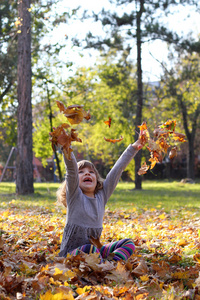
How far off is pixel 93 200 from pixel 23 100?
28.0 feet

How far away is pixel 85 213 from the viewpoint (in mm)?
3430

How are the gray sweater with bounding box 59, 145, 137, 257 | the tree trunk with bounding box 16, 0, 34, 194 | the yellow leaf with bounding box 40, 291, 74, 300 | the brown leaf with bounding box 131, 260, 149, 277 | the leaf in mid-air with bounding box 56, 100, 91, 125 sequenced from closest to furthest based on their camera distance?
the yellow leaf with bounding box 40, 291, 74, 300
the leaf in mid-air with bounding box 56, 100, 91, 125
the brown leaf with bounding box 131, 260, 149, 277
the gray sweater with bounding box 59, 145, 137, 257
the tree trunk with bounding box 16, 0, 34, 194

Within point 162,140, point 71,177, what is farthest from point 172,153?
point 71,177

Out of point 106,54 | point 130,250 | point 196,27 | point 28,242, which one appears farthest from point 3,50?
point 130,250

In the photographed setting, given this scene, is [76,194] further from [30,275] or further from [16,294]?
[16,294]

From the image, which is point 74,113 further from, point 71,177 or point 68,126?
point 71,177

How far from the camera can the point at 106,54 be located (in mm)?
15453

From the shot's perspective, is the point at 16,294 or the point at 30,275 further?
the point at 30,275

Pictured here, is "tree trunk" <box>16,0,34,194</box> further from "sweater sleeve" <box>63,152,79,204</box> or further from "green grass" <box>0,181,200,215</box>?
"sweater sleeve" <box>63,152,79,204</box>

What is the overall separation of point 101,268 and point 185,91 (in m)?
20.7

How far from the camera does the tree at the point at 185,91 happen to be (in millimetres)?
18047

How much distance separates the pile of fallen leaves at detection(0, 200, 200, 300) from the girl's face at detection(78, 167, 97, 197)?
703 mm

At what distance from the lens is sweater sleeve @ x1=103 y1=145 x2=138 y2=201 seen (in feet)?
12.1

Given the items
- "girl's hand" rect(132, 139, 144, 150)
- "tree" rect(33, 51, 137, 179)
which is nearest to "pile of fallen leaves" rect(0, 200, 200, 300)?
"girl's hand" rect(132, 139, 144, 150)
